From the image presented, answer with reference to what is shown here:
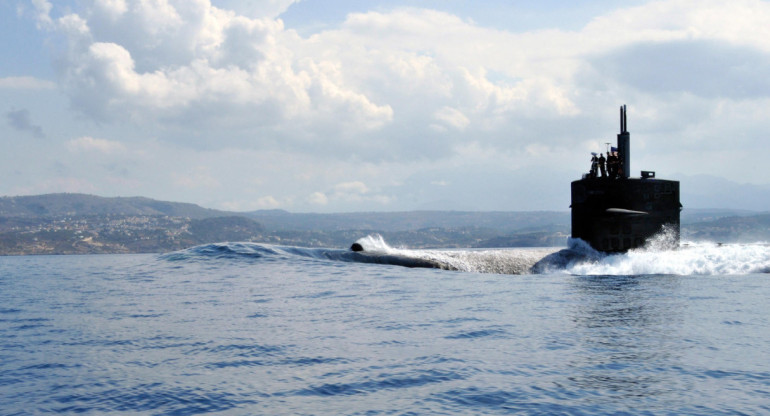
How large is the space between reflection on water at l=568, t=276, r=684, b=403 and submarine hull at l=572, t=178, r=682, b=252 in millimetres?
5878

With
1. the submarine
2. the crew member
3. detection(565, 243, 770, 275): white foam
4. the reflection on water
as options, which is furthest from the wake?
the reflection on water

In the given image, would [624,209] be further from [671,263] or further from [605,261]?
[671,263]

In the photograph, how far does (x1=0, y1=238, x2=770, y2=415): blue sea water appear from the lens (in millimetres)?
8172

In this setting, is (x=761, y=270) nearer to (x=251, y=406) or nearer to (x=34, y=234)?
(x=251, y=406)

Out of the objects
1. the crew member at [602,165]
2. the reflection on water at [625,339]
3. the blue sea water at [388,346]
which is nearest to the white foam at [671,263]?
the blue sea water at [388,346]

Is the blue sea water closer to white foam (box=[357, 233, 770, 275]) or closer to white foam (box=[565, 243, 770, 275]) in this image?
white foam (box=[565, 243, 770, 275])

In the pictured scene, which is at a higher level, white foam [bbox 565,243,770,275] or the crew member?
the crew member

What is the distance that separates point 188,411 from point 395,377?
306 centimetres

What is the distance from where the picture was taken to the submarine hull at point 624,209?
88.0 ft

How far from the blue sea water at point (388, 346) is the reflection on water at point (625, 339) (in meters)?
0.05

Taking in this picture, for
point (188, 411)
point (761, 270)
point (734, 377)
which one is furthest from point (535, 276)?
point (188, 411)

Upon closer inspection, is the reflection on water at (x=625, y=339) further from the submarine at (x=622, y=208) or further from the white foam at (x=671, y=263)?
the submarine at (x=622, y=208)

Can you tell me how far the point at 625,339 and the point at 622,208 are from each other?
16084 mm

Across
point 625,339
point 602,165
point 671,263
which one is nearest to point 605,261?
point 671,263
